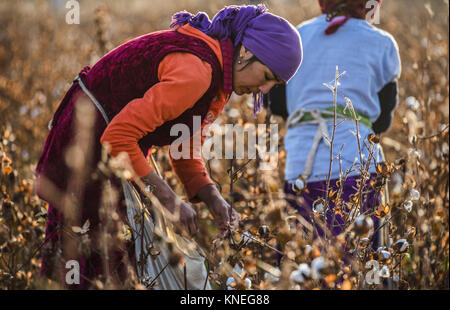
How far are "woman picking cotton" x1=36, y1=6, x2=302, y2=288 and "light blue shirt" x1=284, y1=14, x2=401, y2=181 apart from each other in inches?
20.2

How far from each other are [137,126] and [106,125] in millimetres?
194

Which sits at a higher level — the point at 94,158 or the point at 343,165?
the point at 94,158

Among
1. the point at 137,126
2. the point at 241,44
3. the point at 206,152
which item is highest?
the point at 241,44

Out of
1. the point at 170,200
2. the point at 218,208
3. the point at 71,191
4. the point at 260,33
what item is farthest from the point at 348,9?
the point at 71,191

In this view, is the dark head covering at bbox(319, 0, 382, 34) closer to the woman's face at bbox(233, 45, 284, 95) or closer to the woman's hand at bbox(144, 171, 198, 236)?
the woman's face at bbox(233, 45, 284, 95)

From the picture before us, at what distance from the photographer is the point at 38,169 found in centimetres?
170

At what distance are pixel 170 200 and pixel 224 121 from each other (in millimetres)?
1759

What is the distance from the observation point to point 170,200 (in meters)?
1.52

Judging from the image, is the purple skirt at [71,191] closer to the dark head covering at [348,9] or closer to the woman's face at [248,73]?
the woman's face at [248,73]
